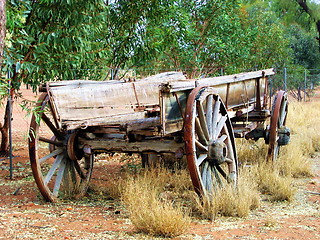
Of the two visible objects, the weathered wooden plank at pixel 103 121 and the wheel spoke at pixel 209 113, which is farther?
the wheel spoke at pixel 209 113

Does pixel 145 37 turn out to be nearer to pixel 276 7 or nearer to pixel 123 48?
pixel 123 48

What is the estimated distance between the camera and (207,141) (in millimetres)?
4832

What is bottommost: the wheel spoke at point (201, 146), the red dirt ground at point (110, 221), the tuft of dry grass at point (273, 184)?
the red dirt ground at point (110, 221)

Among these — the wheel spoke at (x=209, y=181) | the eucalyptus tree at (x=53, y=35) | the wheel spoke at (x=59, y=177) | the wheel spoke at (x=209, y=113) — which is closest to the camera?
the wheel spoke at (x=209, y=181)

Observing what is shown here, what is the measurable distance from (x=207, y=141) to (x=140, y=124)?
2.62 ft

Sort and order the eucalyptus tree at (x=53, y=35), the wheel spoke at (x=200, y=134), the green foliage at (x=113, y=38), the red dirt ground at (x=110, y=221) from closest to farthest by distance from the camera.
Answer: the red dirt ground at (x=110, y=221) → the wheel spoke at (x=200, y=134) → the eucalyptus tree at (x=53, y=35) → the green foliage at (x=113, y=38)

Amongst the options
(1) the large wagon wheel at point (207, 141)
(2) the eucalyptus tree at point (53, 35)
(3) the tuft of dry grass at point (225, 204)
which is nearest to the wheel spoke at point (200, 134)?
(1) the large wagon wheel at point (207, 141)

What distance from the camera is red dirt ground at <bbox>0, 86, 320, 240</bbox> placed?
4.11 m

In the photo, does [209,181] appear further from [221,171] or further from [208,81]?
[208,81]

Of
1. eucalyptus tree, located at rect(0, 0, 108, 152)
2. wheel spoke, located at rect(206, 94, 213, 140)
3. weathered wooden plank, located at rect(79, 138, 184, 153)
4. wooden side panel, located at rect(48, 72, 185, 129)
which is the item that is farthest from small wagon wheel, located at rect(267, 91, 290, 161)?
eucalyptus tree, located at rect(0, 0, 108, 152)

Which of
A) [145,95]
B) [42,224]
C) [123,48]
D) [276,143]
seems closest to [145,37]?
[123,48]

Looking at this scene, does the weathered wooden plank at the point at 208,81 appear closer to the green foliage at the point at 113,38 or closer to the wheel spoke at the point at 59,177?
the green foliage at the point at 113,38

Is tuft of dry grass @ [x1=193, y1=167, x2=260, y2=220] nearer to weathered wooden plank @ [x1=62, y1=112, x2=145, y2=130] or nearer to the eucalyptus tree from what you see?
weathered wooden plank @ [x1=62, y1=112, x2=145, y2=130]

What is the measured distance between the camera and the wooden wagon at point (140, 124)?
4.59 meters
